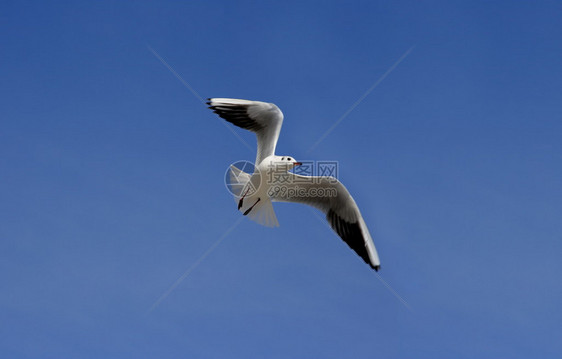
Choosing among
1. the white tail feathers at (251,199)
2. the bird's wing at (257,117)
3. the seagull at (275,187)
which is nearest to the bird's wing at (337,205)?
the seagull at (275,187)

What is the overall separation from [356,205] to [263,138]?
1835 mm

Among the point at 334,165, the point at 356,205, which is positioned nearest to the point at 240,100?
the point at 334,165

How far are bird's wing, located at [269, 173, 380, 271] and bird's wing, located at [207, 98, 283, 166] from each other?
26.3 inches

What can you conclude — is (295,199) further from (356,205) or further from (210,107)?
(210,107)

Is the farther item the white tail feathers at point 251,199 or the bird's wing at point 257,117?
the white tail feathers at point 251,199

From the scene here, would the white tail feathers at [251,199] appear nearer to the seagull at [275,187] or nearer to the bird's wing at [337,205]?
the seagull at [275,187]

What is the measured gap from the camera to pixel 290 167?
27.9 feet

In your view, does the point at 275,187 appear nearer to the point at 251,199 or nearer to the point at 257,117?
the point at 251,199

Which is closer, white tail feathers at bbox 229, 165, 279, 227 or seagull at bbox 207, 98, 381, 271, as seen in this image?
seagull at bbox 207, 98, 381, 271

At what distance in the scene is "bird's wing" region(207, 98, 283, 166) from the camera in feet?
28.5

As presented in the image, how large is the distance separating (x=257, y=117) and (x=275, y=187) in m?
1.12

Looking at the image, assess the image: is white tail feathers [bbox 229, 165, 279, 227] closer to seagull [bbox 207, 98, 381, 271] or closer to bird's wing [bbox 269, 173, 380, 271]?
seagull [bbox 207, 98, 381, 271]

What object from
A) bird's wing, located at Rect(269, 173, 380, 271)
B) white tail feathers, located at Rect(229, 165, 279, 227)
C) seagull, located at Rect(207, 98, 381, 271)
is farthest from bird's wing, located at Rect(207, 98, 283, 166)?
bird's wing, located at Rect(269, 173, 380, 271)

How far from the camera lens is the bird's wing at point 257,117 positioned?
342 inches
